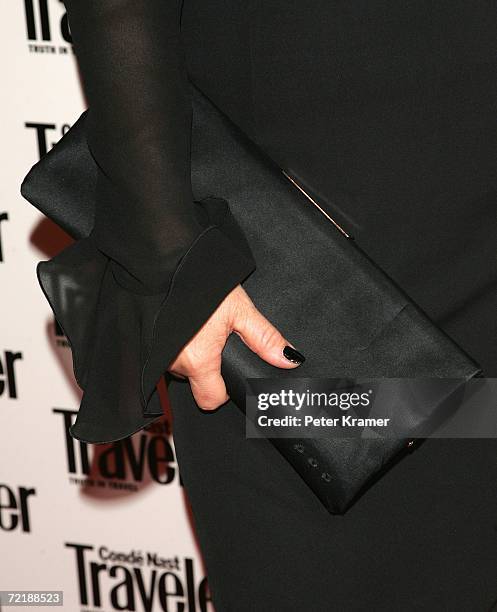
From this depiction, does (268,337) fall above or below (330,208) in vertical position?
below

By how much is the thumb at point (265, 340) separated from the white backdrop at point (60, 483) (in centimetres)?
62

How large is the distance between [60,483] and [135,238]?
0.85 meters

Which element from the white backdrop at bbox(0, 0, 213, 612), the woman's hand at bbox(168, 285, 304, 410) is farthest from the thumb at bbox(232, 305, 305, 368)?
the white backdrop at bbox(0, 0, 213, 612)

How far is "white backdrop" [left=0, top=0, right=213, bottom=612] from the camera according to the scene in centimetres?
129

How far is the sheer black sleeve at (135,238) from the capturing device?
639 millimetres

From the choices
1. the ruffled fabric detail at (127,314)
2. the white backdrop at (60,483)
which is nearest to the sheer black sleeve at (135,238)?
the ruffled fabric detail at (127,314)

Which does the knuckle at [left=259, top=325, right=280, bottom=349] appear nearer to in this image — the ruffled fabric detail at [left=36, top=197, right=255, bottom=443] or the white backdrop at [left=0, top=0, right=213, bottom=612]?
the ruffled fabric detail at [left=36, top=197, right=255, bottom=443]

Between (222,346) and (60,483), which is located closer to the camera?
(222,346)

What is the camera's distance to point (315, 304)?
74 cm

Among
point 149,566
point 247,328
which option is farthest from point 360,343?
point 149,566

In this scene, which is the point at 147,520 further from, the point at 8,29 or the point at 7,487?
the point at 8,29

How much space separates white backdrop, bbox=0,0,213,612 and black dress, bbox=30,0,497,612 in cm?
53

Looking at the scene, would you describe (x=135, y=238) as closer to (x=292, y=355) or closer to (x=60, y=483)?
(x=292, y=355)

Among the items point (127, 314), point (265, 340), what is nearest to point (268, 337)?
point (265, 340)
